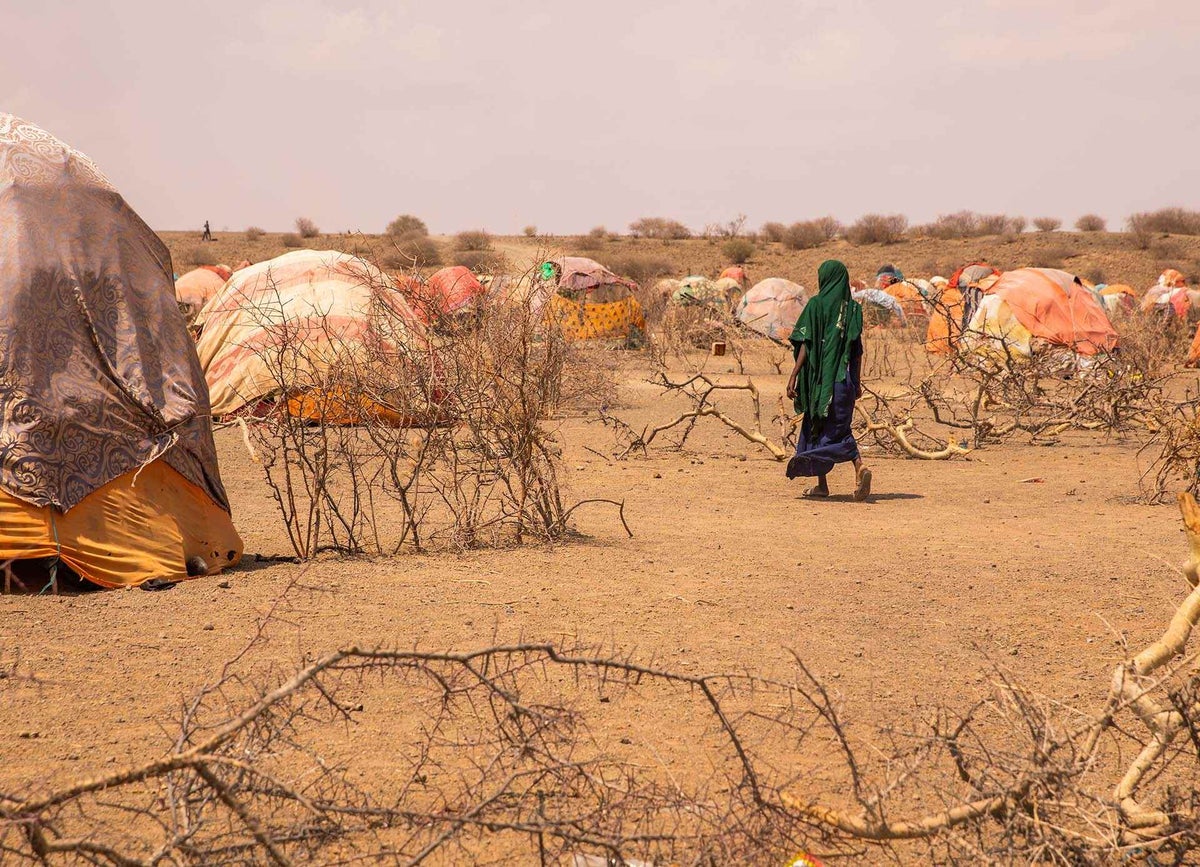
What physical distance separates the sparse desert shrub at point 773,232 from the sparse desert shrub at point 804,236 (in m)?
0.82

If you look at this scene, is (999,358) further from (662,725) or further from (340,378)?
(662,725)

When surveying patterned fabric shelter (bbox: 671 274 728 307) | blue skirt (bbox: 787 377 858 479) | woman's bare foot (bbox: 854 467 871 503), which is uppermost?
patterned fabric shelter (bbox: 671 274 728 307)

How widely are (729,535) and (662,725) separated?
311cm

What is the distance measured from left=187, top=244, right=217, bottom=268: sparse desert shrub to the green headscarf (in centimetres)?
3953

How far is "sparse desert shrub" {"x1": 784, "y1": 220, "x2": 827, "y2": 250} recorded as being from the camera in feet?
165

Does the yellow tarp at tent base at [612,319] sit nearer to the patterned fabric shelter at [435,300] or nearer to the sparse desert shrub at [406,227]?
the patterned fabric shelter at [435,300]

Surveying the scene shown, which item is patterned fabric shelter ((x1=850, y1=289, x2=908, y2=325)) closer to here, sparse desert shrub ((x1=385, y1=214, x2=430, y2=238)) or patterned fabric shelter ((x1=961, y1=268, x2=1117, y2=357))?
patterned fabric shelter ((x1=961, y1=268, x2=1117, y2=357))

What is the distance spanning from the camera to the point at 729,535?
6859 millimetres

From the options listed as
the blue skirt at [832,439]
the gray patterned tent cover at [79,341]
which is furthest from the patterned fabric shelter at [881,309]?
the gray patterned tent cover at [79,341]

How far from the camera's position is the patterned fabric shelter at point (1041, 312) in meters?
16.5

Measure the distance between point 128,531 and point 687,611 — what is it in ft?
8.46

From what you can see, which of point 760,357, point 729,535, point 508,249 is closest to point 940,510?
point 729,535

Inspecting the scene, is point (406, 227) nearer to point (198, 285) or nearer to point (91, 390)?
point (198, 285)

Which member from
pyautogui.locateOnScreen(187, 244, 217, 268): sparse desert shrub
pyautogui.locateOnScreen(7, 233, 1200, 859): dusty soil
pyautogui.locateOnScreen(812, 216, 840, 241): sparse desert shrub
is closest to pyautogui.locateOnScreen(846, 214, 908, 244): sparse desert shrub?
pyautogui.locateOnScreen(812, 216, 840, 241): sparse desert shrub
